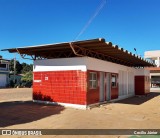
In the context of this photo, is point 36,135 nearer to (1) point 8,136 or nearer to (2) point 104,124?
(1) point 8,136

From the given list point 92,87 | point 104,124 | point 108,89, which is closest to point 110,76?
point 108,89

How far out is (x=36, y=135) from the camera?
802 centimetres

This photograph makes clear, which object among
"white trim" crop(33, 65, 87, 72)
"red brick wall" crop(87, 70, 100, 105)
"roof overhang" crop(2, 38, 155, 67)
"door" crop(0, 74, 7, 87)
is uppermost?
"roof overhang" crop(2, 38, 155, 67)

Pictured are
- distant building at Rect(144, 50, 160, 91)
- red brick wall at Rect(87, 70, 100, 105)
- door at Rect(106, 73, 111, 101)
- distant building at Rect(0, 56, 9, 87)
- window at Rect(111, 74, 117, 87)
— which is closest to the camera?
red brick wall at Rect(87, 70, 100, 105)

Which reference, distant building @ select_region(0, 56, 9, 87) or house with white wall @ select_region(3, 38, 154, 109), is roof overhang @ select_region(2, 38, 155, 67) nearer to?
house with white wall @ select_region(3, 38, 154, 109)

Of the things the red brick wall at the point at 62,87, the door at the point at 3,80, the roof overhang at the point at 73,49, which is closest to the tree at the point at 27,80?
the door at the point at 3,80

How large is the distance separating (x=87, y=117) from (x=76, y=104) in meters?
3.21

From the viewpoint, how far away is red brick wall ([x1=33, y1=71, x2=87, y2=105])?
14474 millimetres

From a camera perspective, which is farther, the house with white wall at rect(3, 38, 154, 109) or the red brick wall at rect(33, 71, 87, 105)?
the red brick wall at rect(33, 71, 87, 105)

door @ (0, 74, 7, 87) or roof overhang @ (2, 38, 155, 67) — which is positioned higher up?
roof overhang @ (2, 38, 155, 67)

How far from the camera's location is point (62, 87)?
15.3 meters

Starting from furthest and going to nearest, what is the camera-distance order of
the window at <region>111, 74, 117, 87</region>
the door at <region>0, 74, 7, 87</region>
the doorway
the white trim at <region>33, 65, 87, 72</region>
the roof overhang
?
the door at <region>0, 74, 7, 87</region> < the window at <region>111, 74, 117, 87</region> < the doorway < the white trim at <region>33, 65, 87, 72</region> < the roof overhang

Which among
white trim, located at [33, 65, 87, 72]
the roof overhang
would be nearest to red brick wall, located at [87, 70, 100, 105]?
white trim, located at [33, 65, 87, 72]

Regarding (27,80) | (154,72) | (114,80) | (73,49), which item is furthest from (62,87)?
(27,80)
